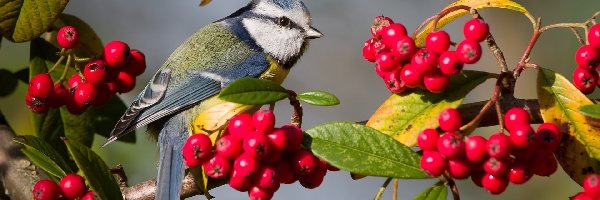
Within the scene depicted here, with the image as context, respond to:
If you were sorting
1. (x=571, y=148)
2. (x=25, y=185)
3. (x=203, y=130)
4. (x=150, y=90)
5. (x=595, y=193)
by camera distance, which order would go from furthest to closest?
(x=150, y=90) → (x=25, y=185) → (x=203, y=130) → (x=571, y=148) → (x=595, y=193)

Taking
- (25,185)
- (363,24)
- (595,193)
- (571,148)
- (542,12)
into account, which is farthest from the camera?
(363,24)

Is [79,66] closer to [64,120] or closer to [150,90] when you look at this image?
[64,120]

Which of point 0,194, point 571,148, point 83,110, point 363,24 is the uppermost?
point 571,148

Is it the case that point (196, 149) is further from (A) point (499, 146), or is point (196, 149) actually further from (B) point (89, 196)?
(A) point (499, 146)

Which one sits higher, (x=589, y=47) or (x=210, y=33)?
(x=589, y=47)

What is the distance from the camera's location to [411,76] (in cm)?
140

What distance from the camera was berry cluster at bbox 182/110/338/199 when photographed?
4.66ft

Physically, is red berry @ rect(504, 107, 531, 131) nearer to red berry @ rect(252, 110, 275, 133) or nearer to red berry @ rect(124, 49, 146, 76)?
red berry @ rect(252, 110, 275, 133)

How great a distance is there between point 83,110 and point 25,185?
24cm

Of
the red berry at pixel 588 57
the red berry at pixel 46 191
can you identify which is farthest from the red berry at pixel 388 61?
the red berry at pixel 46 191

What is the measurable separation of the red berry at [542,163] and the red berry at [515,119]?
0.06 m

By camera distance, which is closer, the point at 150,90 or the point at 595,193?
the point at 595,193

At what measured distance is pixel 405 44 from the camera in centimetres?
140

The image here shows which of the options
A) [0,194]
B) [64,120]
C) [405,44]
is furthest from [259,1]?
[405,44]
